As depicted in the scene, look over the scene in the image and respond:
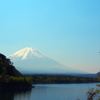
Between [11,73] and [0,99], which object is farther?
[11,73]

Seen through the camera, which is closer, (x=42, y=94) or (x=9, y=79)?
(x=42, y=94)

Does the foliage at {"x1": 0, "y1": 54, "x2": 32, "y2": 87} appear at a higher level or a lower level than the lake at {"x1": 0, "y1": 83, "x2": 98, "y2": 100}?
higher

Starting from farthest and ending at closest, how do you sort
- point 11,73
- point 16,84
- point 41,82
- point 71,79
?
point 71,79, point 41,82, point 11,73, point 16,84

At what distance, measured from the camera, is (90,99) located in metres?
9.92

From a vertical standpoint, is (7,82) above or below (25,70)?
below

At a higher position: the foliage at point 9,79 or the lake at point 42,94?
the foliage at point 9,79

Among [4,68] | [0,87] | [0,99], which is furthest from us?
[4,68]

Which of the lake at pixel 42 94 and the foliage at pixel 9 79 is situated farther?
the foliage at pixel 9 79

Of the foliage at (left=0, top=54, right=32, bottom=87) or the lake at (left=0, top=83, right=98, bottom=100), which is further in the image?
the foliage at (left=0, top=54, right=32, bottom=87)

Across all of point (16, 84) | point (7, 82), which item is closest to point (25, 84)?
point (16, 84)

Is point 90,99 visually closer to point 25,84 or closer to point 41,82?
point 25,84

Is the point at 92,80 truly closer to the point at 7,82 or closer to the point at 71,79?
the point at 71,79

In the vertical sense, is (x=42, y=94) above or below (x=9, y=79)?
below

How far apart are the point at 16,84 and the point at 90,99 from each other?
100 ft
